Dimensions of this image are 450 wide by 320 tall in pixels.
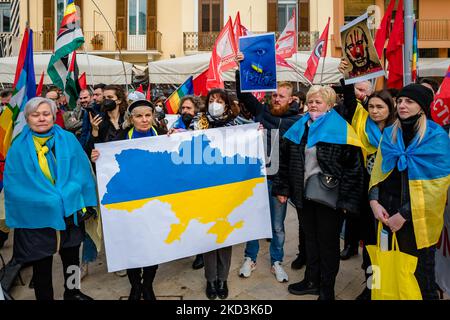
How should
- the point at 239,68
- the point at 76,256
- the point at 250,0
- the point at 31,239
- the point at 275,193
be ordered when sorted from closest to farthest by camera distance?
the point at 31,239, the point at 76,256, the point at 275,193, the point at 239,68, the point at 250,0

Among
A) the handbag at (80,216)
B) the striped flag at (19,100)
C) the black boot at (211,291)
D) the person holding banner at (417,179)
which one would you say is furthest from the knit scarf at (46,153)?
the person holding banner at (417,179)

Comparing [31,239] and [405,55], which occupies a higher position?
[405,55]

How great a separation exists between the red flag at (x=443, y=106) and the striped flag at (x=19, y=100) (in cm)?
373

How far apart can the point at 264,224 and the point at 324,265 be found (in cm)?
63

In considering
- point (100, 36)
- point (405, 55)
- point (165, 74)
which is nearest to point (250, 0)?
point (100, 36)

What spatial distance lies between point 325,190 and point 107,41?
61.1 ft

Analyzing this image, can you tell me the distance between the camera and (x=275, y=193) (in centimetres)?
345

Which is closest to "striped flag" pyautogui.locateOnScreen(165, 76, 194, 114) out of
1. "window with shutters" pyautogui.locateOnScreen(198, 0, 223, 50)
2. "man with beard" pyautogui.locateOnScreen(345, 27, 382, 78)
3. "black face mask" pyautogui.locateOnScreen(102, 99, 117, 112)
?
"black face mask" pyautogui.locateOnScreen(102, 99, 117, 112)

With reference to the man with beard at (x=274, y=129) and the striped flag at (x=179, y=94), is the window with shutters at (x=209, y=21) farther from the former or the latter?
the man with beard at (x=274, y=129)

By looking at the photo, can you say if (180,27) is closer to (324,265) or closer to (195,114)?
(195,114)

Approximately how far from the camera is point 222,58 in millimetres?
6570

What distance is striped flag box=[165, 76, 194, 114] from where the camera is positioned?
6.84 meters

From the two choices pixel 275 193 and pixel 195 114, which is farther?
pixel 195 114

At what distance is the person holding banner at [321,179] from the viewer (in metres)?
3.03
